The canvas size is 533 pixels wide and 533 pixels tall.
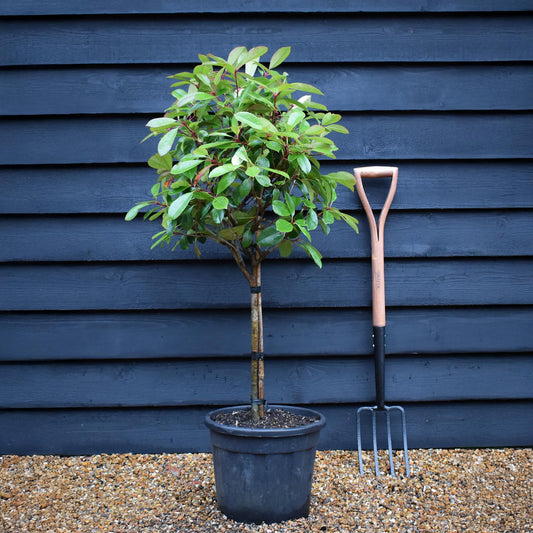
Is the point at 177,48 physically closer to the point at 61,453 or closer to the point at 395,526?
the point at 61,453

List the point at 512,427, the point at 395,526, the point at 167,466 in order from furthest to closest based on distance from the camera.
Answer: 1. the point at 512,427
2. the point at 167,466
3. the point at 395,526

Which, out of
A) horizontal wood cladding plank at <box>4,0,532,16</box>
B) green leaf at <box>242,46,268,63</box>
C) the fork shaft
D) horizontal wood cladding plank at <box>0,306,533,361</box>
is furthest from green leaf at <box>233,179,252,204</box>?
horizontal wood cladding plank at <box>4,0,532,16</box>

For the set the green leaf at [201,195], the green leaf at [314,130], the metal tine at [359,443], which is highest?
the green leaf at [314,130]

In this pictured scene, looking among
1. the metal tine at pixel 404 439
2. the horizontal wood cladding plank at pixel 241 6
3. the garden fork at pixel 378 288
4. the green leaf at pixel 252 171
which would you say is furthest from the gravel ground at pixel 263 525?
the horizontal wood cladding plank at pixel 241 6

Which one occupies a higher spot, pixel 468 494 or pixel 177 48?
pixel 177 48

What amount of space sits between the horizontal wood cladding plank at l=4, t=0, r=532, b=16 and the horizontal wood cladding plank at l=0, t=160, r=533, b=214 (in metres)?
0.60

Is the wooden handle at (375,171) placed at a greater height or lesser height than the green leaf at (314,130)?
lesser

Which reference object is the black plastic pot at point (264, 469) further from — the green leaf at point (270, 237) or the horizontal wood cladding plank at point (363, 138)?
the horizontal wood cladding plank at point (363, 138)

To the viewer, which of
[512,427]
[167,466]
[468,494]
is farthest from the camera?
[512,427]

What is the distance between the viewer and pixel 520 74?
6.24 feet

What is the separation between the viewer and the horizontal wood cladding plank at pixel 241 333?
6.16 ft

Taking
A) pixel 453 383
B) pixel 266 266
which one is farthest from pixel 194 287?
pixel 453 383

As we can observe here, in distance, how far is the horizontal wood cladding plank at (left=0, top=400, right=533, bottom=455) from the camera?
74.4 inches

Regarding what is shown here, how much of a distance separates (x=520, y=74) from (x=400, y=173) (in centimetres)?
62
